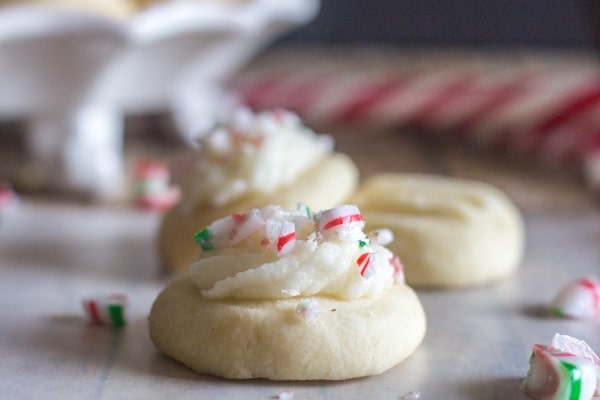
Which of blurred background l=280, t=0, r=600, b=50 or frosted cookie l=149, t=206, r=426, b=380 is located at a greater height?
blurred background l=280, t=0, r=600, b=50

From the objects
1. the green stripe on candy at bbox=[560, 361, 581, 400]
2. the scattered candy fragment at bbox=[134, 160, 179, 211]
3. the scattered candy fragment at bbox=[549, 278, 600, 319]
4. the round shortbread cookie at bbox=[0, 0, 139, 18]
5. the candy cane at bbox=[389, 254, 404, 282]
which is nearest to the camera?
the green stripe on candy at bbox=[560, 361, 581, 400]

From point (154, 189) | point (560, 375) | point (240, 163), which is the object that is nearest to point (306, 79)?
point (154, 189)

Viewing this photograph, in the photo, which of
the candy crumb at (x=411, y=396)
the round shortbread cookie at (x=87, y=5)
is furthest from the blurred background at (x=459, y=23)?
the candy crumb at (x=411, y=396)

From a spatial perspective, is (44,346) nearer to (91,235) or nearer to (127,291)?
(127,291)

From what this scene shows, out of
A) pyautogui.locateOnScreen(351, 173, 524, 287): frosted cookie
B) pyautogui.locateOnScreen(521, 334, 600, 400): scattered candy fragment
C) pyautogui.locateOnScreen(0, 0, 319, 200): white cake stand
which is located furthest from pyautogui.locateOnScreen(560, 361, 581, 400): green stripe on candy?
pyautogui.locateOnScreen(0, 0, 319, 200): white cake stand

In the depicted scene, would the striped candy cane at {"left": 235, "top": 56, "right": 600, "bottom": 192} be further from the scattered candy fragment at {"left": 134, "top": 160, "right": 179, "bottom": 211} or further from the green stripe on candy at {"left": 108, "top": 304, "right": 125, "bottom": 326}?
the green stripe on candy at {"left": 108, "top": 304, "right": 125, "bottom": 326}

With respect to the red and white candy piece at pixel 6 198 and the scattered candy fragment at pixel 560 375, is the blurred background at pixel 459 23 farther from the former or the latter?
the scattered candy fragment at pixel 560 375
